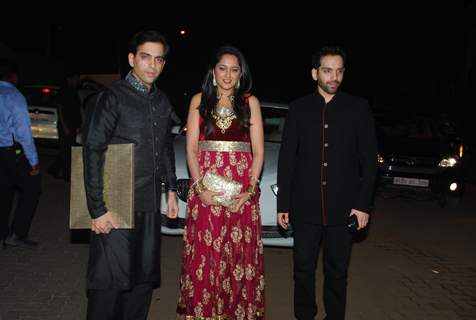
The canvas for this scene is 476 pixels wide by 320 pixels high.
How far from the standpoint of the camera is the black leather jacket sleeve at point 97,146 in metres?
3.10

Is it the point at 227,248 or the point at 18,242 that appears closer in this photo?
the point at 227,248

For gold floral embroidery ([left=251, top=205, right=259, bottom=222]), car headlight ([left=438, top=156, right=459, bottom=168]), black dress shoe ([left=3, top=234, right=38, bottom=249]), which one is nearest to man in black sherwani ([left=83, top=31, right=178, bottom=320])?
gold floral embroidery ([left=251, top=205, right=259, bottom=222])

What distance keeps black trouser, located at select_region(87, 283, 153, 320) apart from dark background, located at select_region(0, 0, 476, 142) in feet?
30.3

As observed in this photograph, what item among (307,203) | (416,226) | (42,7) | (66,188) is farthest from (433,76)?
(42,7)

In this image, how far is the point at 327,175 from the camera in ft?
12.8

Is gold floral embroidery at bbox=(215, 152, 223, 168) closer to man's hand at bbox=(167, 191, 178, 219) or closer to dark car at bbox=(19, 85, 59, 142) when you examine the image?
man's hand at bbox=(167, 191, 178, 219)

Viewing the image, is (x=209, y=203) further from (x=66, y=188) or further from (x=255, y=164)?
(x=66, y=188)

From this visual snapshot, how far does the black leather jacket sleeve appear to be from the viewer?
310 cm

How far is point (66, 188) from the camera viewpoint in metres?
9.82

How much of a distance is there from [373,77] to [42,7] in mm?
23393

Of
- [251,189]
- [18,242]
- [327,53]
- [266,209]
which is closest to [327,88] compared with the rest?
[327,53]

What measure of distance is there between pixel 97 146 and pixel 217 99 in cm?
112

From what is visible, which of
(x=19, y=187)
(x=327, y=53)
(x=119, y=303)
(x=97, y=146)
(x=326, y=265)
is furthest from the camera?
(x=19, y=187)

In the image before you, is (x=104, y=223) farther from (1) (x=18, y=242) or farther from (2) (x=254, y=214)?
(1) (x=18, y=242)
